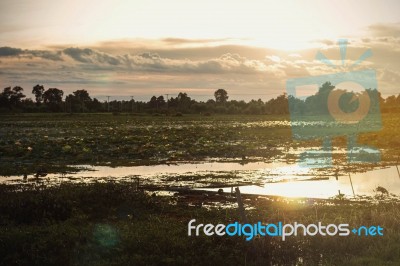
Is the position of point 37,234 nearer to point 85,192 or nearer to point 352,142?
point 85,192

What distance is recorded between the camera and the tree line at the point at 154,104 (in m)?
131

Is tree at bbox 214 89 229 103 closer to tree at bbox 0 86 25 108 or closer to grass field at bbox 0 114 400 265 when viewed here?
tree at bbox 0 86 25 108

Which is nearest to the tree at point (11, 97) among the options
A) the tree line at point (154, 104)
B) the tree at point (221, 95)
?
the tree line at point (154, 104)

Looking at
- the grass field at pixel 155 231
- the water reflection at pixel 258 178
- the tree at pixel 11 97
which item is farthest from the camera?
the tree at pixel 11 97

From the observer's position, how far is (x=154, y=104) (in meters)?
161

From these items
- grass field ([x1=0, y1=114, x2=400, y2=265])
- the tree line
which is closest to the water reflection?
grass field ([x1=0, y1=114, x2=400, y2=265])

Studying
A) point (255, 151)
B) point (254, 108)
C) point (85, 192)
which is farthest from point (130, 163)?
point (254, 108)

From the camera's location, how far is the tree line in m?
131

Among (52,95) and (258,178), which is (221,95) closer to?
(52,95)

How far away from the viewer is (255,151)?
3456 centimetres

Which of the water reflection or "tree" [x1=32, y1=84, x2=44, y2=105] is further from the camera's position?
"tree" [x1=32, y1=84, x2=44, y2=105]

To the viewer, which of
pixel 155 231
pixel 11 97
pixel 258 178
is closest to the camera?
pixel 155 231

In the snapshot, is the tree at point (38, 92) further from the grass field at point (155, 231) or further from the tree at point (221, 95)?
the grass field at point (155, 231)

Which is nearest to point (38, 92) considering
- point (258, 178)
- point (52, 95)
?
point (52, 95)
